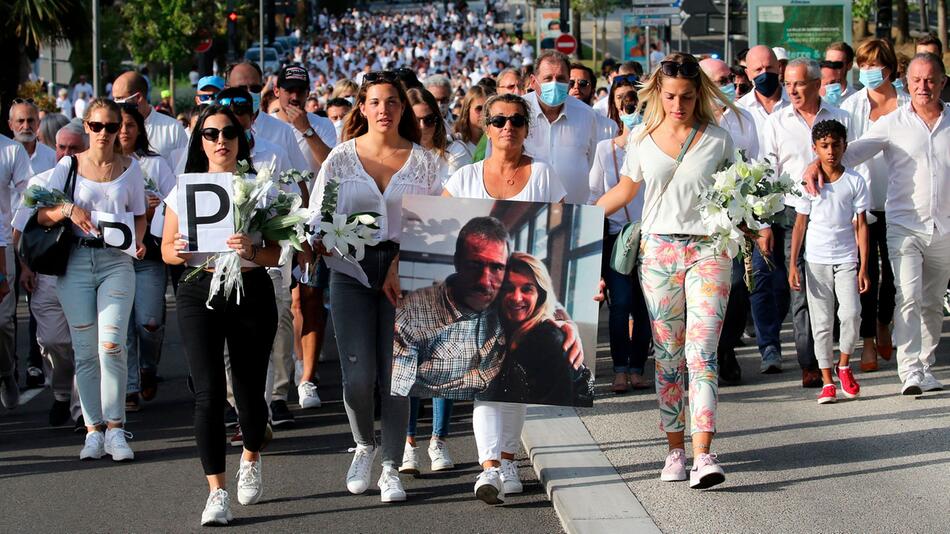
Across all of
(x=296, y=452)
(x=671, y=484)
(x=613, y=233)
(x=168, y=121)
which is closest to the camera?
(x=671, y=484)

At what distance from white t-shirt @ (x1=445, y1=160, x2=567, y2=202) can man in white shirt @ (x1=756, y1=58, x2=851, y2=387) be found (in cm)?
303

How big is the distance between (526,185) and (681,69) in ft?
3.12

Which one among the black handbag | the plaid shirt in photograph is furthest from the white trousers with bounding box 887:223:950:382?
the black handbag

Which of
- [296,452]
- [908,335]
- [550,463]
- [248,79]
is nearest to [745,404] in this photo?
[908,335]

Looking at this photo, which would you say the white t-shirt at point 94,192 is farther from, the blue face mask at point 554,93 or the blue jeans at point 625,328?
the blue jeans at point 625,328

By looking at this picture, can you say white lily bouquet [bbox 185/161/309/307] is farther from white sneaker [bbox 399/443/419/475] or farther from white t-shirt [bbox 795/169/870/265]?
white t-shirt [bbox 795/169/870/265]

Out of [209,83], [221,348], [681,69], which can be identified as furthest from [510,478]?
[209,83]

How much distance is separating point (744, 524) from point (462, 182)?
Result: 218 centimetres

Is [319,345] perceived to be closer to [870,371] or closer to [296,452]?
[296,452]

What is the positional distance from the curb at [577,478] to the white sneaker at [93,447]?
7.97 ft

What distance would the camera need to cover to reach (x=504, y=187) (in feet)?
23.6

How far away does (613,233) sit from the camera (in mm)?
9977

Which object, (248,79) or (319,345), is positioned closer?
(319,345)

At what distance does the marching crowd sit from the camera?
23.2 feet
